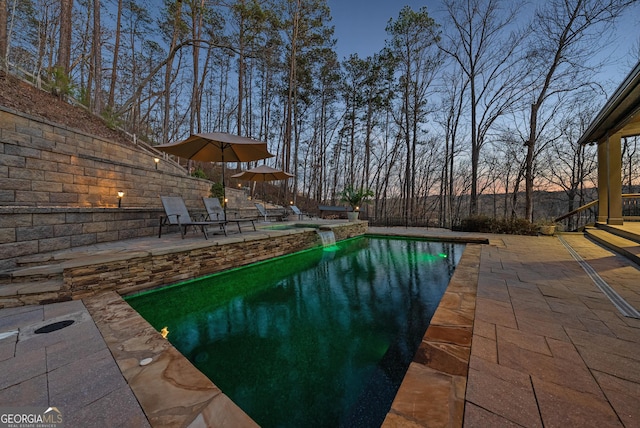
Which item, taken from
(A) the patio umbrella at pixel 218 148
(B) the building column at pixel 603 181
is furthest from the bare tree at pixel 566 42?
(A) the patio umbrella at pixel 218 148

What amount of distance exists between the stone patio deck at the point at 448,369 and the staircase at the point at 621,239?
89.2 inches

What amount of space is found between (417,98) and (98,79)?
14.2m

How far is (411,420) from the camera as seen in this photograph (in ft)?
3.14

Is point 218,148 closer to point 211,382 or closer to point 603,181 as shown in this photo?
point 211,382

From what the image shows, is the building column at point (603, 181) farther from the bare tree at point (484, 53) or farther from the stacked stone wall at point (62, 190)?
the stacked stone wall at point (62, 190)

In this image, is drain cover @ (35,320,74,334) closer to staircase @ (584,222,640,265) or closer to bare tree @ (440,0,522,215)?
staircase @ (584,222,640,265)

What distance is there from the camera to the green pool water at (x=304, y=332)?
1474mm

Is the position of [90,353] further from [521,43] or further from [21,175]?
[521,43]

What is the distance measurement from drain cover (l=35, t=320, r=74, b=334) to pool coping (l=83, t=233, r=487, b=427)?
0.18m

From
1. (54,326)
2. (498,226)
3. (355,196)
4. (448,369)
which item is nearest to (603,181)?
(498,226)

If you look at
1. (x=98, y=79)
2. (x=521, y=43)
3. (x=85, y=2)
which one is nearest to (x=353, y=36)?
(x=521, y=43)

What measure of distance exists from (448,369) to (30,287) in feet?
11.7

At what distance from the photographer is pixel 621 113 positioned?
437cm

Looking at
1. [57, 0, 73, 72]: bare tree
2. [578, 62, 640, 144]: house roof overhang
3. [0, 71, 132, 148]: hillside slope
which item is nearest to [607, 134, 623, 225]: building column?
[578, 62, 640, 144]: house roof overhang
